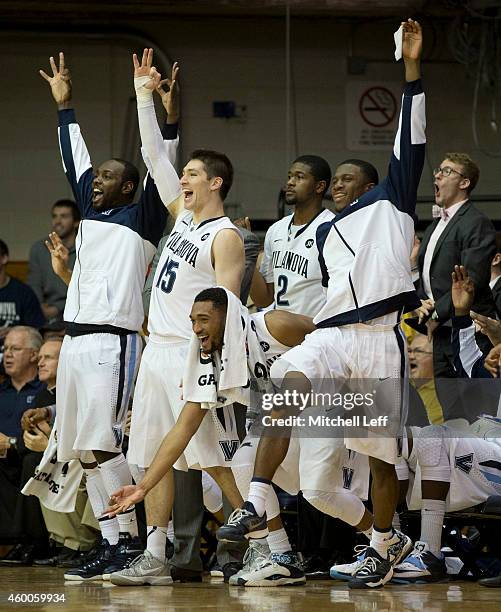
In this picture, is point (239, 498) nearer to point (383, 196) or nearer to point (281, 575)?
point (281, 575)

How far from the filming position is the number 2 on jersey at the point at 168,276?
6.10m

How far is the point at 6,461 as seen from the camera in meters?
7.91

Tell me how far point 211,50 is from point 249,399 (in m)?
7.20

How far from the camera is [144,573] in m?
5.86

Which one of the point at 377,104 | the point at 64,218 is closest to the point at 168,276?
the point at 64,218

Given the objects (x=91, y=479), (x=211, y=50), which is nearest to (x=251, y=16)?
(x=211, y=50)

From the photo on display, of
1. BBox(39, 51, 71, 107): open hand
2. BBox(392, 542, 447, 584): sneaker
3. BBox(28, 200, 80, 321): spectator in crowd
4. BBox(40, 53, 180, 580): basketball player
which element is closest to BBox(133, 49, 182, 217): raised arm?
BBox(40, 53, 180, 580): basketball player

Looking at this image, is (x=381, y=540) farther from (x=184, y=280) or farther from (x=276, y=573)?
(x=184, y=280)

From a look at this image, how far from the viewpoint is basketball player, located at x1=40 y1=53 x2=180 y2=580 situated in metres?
6.34

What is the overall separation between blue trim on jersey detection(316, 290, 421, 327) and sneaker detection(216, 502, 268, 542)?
3.11ft

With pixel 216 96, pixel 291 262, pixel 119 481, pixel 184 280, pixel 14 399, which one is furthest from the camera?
pixel 216 96

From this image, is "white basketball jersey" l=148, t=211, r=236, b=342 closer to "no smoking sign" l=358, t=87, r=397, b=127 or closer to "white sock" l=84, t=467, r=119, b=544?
"white sock" l=84, t=467, r=119, b=544

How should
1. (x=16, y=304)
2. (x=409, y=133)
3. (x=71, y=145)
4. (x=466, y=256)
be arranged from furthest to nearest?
(x=16, y=304), (x=466, y=256), (x=71, y=145), (x=409, y=133)

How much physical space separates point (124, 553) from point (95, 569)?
160 mm
